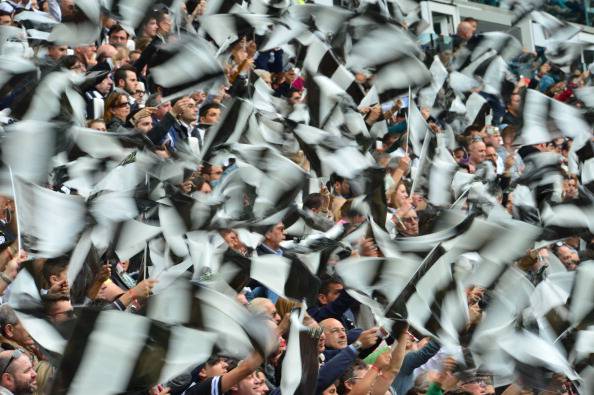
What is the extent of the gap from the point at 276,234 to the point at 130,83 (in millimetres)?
2256

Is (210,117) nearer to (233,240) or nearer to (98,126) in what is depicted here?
(98,126)

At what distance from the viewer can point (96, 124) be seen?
7910 mm

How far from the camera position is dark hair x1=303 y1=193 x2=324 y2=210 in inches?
343

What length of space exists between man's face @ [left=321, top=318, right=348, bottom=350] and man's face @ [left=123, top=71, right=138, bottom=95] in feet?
10.1

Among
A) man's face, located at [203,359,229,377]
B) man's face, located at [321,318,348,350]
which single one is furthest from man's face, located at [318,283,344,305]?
man's face, located at [203,359,229,377]

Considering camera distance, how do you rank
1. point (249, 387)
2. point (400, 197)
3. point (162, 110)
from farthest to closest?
point (400, 197)
point (162, 110)
point (249, 387)

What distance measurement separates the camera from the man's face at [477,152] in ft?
39.4

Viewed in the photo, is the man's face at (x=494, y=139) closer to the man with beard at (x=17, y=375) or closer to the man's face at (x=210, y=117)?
the man's face at (x=210, y=117)

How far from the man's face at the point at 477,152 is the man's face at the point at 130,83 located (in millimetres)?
3606

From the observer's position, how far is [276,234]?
8047 mm

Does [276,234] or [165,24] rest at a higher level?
[165,24]

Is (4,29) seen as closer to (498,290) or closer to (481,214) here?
(481,214)

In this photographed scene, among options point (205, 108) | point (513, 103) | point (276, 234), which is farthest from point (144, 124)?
point (513, 103)

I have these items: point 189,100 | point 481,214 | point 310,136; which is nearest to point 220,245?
point 310,136
